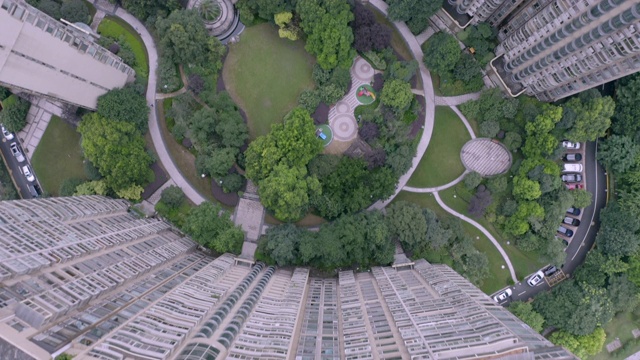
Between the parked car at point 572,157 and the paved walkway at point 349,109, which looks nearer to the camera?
the paved walkway at point 349,109

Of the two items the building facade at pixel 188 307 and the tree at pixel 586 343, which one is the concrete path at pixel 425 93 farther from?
the tree at pixel 586 343

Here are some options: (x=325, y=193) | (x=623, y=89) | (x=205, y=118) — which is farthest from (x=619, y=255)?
(x=205, y=118)

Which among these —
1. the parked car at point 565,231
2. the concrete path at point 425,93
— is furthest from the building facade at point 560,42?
the parked car at point 565,231

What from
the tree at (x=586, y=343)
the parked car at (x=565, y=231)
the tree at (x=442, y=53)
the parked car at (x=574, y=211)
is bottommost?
the tree at (x=586, y=343)

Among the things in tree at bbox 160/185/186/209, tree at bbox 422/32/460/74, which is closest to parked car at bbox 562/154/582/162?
tree at bbox 422/32/460/74

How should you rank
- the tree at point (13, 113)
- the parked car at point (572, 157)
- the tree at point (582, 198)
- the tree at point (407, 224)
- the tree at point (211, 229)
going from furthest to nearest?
the parked car at point (572, 157)
the tree at point (582, 198)
the tree at point (13, 113)
the tree at point (407, 224)
the tree at point (211, 229)

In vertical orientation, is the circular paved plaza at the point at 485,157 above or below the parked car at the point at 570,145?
below

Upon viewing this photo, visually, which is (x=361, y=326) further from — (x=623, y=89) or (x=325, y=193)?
(x=623, y=89)
